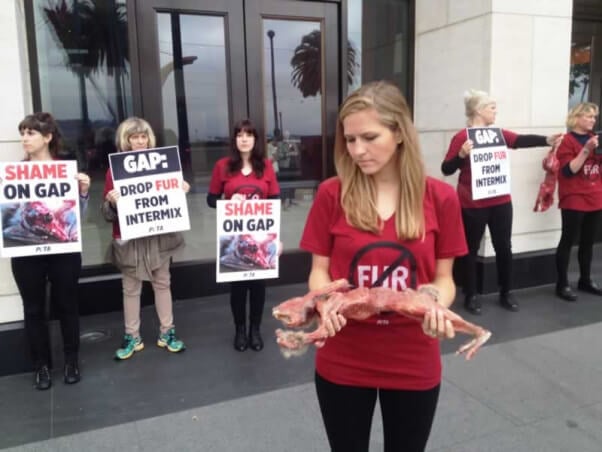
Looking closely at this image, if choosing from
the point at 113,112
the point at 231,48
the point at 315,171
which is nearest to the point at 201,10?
the point at 231,48

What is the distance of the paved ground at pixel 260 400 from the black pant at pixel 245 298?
330 millimetres

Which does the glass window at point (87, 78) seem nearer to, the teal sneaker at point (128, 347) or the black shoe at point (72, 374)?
the teal sneaker at point (128, 347)

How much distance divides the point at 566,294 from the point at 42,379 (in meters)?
5.30

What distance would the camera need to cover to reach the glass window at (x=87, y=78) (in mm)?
5141

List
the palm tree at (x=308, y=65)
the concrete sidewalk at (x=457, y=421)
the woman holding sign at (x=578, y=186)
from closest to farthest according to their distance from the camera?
1. the concrete sidewalk at (x=457, y=421)
2. the woman holding sign at (x=578, y=186)
3. the palm tree at (x=308, y=65)

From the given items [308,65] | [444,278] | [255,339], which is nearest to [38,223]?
[255,339]

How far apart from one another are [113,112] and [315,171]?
2475 mm

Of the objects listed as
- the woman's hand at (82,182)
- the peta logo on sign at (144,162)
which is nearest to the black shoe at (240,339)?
the peta logo on sign at (144,162)

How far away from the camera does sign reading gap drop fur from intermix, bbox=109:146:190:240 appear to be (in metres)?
4.14

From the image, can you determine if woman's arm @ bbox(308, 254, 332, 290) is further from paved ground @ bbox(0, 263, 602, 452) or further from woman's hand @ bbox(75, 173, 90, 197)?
woman's hand @ bbox(75, 173, 90, 197)

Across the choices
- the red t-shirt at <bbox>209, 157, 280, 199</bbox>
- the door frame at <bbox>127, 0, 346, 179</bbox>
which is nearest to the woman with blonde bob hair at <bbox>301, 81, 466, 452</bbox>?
the red t-shirt at <bbox>209, 157, 280, 199</bbox>

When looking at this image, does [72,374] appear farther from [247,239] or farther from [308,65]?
[308,65]

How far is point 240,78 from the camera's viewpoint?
583 cm

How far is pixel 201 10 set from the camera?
18.2 feet
